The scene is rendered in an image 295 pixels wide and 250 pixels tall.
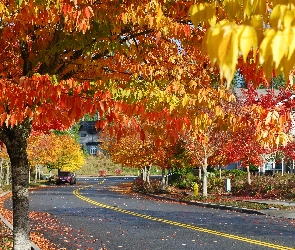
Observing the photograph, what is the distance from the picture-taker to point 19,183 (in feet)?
31.3

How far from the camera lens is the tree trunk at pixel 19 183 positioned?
9.40 meters

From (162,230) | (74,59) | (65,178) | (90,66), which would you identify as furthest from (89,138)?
(74,59)

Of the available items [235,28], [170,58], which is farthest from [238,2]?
[170,58]

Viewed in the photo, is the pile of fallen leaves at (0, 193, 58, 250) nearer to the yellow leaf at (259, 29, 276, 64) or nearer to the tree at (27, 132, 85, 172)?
the yellow leaf at (259, 29, 276, 64)

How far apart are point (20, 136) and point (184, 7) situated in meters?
4.47

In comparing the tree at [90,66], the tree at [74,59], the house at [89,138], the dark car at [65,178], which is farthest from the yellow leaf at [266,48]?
the house at [89,138]

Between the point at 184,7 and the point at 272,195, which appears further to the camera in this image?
the point at 272,195

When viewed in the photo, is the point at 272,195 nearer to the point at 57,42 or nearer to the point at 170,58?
the point at 170,58

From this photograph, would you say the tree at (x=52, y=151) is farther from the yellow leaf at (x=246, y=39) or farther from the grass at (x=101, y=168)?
the yellow leaf at (x=246, y=39)

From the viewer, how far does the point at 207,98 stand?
26.5ft

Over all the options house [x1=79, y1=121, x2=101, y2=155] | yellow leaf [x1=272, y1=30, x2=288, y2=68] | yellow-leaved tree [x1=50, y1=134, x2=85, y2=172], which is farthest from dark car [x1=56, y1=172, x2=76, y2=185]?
house [x1=79, y1=121, x2=101, y2=155]

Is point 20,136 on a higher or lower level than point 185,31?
lower

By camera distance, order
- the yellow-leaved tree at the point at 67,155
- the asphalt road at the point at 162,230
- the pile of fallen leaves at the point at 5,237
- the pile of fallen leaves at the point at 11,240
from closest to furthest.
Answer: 1. the pile of fallen leaves at the point at 5,237
2. the pile of fallen leaves at the point at 11,240
3. the asphalt road at the point at 162,230
4. the yellow-leaved tree at the point at 67,155

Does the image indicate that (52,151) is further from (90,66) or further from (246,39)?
(246,39)
